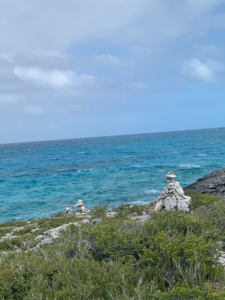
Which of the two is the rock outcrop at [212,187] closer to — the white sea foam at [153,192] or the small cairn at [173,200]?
the small cairn at [173,200]

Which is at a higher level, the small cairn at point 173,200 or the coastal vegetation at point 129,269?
the coastal vegetation at point 129,269

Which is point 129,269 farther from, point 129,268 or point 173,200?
point 173,200

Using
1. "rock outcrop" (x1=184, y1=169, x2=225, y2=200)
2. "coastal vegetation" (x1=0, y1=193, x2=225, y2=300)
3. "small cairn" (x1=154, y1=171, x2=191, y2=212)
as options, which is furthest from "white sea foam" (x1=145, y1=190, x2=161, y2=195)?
"coastal vegetation" (x1=0, y1=193, x2=225, y2=300)

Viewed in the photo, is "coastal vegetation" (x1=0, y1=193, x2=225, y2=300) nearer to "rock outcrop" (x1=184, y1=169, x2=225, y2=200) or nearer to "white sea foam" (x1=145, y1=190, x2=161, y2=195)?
"rock outcrop" (x1=184, y1=169, x2=225, y2=200)

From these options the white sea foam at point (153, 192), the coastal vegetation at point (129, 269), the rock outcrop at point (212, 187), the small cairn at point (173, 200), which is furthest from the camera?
the white sea foam at point (153, 192)

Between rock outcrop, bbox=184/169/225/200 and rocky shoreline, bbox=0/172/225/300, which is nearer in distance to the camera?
rocky shoreline, bbox=0/172/225/300

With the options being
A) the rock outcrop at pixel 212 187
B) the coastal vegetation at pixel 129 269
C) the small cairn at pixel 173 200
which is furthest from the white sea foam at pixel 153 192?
the coastal vegetation at pixel 129 269

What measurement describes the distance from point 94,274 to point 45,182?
1344 inches

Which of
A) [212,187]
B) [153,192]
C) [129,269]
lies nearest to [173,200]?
[212,187]

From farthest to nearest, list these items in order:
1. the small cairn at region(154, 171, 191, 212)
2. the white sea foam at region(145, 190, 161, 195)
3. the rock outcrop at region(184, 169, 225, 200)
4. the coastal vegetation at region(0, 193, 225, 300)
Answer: the white sea foam at region(145, 190, 161, 195) → the rock outcrop at region(184, 169, 225, 200) → the small cairn at region(154, 171, 191, 212) → the coastal vegetation at region(0, 193, 225, 300)

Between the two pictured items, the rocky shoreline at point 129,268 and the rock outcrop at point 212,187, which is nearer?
the rocky shoreline at point 129,268

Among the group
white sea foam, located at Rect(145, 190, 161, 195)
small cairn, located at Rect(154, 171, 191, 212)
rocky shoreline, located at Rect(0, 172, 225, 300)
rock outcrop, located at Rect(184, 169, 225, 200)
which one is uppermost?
rocky shoreline, located at Rect(0, 172, 225, 300)

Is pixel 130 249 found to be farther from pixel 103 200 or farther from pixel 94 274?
pixel 103 200

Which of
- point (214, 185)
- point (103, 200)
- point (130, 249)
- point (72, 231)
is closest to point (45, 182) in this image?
point (103, 200)
